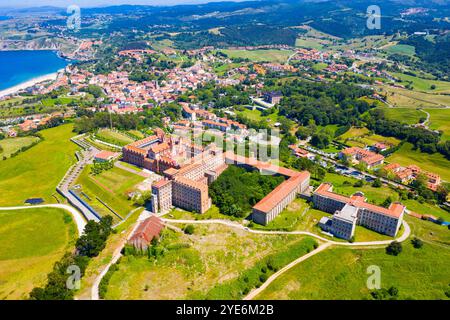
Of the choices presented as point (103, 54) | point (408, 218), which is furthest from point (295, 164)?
point (103, 54)

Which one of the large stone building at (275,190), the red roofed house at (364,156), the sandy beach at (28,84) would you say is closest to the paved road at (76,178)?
the large stone building at (275,190)

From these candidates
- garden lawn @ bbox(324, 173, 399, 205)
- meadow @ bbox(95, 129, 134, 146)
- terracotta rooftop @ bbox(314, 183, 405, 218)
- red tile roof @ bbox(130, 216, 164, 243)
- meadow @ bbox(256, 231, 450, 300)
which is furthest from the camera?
meadow @ bbox(95, 129, 134, 146)

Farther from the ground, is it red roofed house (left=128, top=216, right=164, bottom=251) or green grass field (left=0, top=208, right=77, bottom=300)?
red roofed house (left=128, top=216, right=164, bottom=251)

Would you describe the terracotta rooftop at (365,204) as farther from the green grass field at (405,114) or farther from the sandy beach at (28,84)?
the sandy beach at (28,84)

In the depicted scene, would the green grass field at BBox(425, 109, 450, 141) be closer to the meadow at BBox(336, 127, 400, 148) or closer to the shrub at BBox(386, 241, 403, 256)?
the meadow at BBox(336, 127, 400, 148)

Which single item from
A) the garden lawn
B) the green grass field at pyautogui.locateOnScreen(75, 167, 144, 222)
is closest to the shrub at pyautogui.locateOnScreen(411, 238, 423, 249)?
the garden lawn
